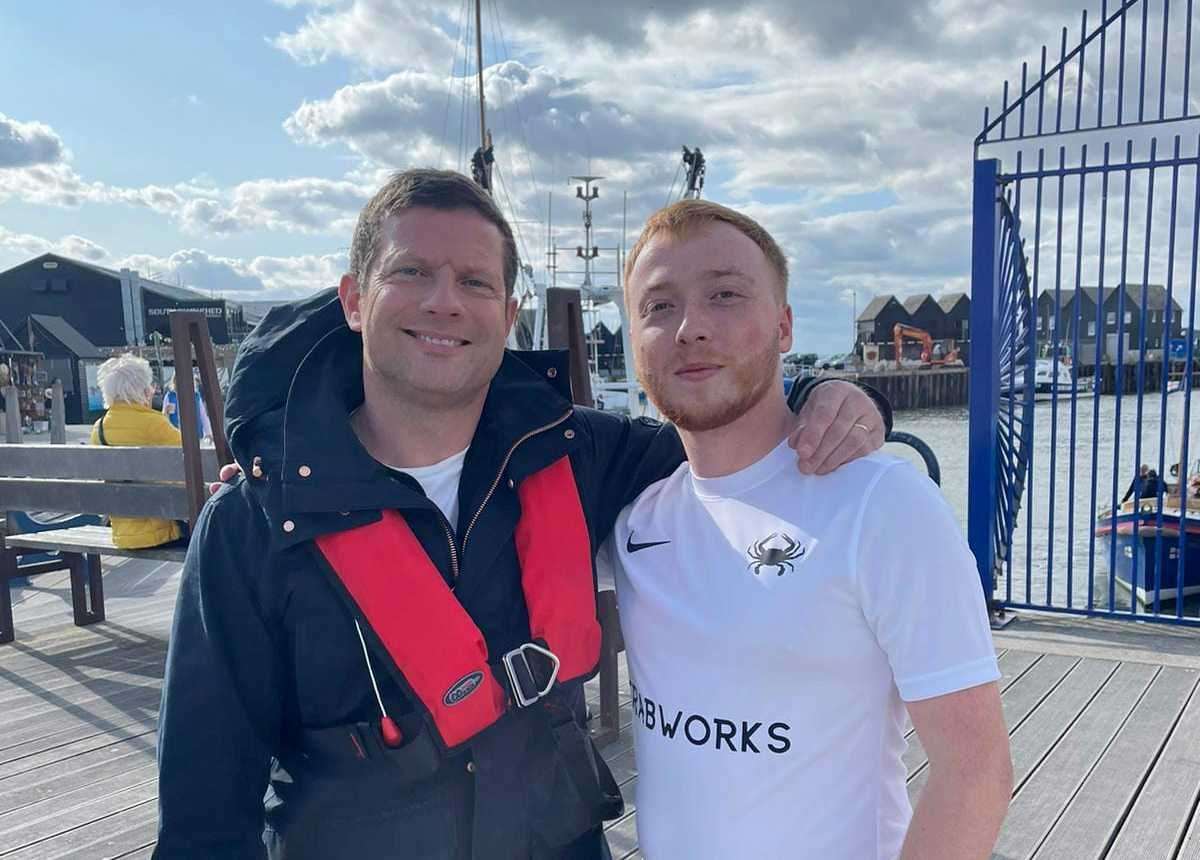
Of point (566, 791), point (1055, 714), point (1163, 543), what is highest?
point (566, 791)

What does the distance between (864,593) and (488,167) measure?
18953 mm

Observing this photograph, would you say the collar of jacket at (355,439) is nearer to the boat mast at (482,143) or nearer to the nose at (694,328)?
the nose at (694,328)

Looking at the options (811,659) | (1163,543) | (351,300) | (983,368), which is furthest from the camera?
(1163,543)

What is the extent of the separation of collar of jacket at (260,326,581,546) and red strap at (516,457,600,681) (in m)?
0.07

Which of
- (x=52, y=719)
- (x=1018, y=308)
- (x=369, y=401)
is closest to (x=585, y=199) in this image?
(x=1018, y=308)

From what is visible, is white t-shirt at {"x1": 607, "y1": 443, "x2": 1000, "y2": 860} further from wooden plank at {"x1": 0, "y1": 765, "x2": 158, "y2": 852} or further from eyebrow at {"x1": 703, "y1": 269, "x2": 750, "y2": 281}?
wooden plank at {"x1": 0, "y1": 765, "x2": 158, "y2": 852}

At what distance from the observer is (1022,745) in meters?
3.52

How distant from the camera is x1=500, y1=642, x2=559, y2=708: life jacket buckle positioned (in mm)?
1779

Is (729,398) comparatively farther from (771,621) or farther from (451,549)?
(451,549)

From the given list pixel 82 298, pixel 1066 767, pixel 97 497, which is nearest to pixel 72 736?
pixel 97 497

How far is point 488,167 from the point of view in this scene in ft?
63.2

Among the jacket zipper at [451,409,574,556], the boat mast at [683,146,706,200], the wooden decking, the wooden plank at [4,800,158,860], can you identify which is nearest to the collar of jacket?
the jacket zipper at [451,409,574,556]

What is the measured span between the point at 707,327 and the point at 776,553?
45cm

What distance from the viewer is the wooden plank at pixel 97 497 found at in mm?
4695
